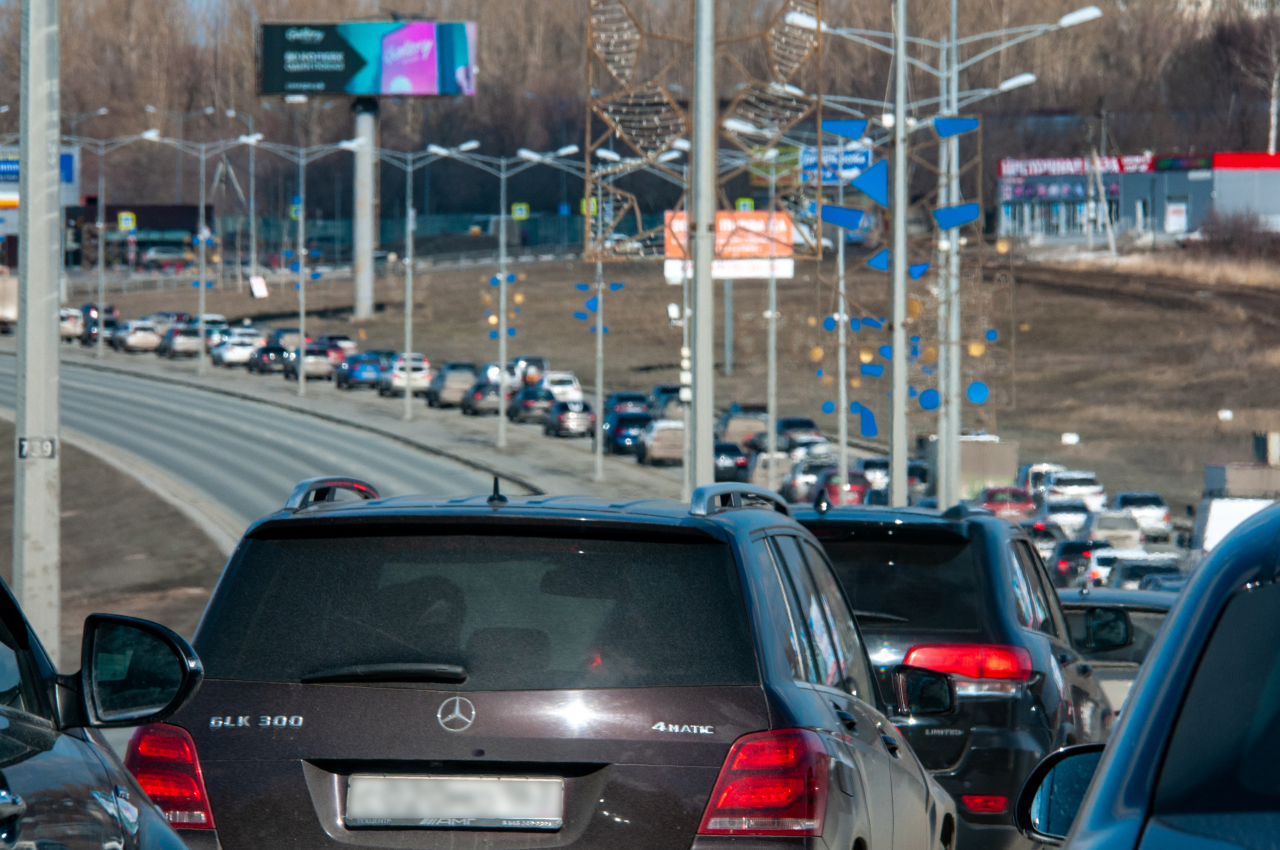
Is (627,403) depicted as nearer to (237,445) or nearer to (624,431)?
(624,431)

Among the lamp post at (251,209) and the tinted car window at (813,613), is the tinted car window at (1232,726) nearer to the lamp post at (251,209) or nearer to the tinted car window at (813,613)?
the tinted car window at (813,613)

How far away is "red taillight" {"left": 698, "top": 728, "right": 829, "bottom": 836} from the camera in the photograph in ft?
13.6

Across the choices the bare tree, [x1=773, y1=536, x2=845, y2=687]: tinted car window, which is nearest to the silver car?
the bare tree

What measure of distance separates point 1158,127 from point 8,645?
5554 inches

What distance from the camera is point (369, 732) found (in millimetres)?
4184

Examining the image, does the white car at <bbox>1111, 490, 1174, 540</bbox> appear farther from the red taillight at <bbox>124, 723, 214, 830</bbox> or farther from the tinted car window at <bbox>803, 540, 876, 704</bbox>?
the red taillight at <bbox>124, 723, 214, 830</bbox>

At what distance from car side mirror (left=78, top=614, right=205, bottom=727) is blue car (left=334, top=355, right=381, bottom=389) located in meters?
78.9

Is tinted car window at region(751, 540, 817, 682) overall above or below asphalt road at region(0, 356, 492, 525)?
above

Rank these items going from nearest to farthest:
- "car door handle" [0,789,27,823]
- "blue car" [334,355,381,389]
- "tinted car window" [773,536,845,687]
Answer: "car door handle" [0,789,27,823]
"tinted car window" [773,536,845,687]
"blue car" [334,355,381,389]

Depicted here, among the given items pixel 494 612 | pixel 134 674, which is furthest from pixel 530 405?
pixel 134 674

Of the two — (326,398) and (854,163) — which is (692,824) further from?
(326,398)

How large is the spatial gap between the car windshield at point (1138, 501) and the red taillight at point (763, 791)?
44.7 metres

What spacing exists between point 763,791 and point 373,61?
104 meters

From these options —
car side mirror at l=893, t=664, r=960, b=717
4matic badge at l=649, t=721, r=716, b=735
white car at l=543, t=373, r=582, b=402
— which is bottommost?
white car at l=543, t=373, r=582, b=402
